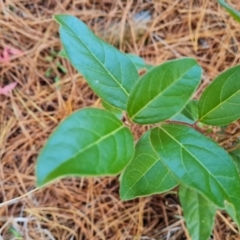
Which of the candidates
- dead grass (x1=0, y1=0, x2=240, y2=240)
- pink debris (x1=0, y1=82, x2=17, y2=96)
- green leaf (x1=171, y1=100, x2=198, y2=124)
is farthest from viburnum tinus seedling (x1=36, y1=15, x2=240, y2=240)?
pink debris (x1=0, y1=82, x2=17, y2=96)

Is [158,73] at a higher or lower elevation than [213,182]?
higher

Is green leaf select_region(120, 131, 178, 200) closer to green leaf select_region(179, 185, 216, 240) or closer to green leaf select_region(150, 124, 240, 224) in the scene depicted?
green leaf select_region(179, 185, 216, 240)

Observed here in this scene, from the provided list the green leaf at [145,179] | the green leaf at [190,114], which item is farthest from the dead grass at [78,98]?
the green leaf at [145,179]

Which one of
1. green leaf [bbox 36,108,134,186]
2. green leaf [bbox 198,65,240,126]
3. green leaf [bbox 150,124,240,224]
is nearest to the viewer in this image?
green leaf [bbox 36,108,134,186]

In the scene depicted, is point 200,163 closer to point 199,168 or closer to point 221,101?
→ point 199,168

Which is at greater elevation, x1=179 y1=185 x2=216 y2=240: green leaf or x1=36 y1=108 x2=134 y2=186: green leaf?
x1=36 y1=108 x2=134 y2=186: green leaf

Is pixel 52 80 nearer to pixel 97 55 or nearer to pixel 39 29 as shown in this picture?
pixel 39 29

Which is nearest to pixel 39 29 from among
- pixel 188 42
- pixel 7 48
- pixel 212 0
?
pixel 7 48

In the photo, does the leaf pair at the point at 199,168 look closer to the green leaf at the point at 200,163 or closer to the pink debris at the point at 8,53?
the green leaf at the point at 200,163
